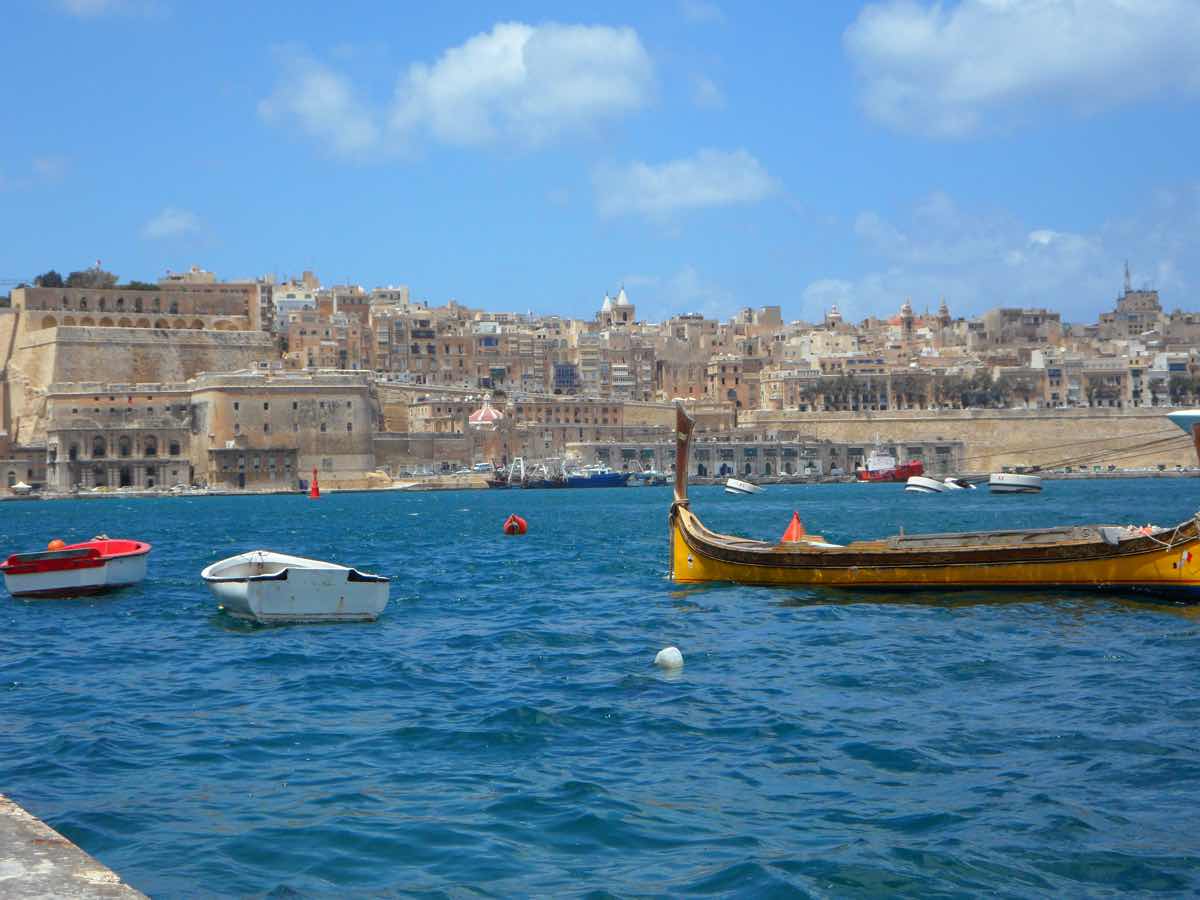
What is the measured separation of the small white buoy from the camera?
1273cm

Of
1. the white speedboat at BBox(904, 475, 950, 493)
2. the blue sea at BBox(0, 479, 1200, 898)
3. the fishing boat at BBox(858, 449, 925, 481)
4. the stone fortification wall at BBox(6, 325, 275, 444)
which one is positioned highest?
the stone fortification wall at BBox(6, 325, 275, 444)

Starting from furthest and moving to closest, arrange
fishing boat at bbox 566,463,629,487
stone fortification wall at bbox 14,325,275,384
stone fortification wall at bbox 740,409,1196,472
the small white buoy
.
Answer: stone fortification wall at bbox 740,409,1196,472 < fishing boat at bbox 566,463,629,487 < stone fortification wall at bbox 14,325,275,384 < the small white buoy

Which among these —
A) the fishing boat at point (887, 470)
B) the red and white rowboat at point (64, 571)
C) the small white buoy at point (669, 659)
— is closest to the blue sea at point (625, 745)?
the small white buoy at point (669, 659)

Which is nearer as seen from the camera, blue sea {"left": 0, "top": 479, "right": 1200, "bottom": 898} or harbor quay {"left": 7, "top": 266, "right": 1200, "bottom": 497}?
blue sea {"left": 0, "top": 479, "right": 1200, "bottom": 898}

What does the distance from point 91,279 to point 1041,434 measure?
5727cm

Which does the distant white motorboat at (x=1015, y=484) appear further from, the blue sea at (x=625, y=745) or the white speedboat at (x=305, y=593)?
the white speedboat at (x=305, y=593)

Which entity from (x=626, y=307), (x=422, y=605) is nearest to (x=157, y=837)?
(x=422, y=605)

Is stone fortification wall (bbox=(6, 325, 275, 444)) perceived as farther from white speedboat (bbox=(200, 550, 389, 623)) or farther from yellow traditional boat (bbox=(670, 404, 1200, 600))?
white speedboat (bbox=(200, 550, 389, 623))

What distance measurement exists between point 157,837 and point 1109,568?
12.2m

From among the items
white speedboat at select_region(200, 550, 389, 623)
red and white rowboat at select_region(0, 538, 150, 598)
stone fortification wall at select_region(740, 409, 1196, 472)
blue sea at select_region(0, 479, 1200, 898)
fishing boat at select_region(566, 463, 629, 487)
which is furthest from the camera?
stone fortification wall at select_region(740, 409, 1196, 472)

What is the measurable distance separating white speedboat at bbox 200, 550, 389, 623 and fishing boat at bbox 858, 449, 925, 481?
68.4 meters

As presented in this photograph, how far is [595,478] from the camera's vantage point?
80125mm

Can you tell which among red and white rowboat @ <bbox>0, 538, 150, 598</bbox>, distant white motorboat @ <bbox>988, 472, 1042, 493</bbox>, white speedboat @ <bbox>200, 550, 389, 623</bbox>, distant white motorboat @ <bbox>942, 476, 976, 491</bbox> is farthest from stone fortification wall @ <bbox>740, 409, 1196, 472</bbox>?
white speedboat @ <bbox>200, 550, 389, 623</bbox>

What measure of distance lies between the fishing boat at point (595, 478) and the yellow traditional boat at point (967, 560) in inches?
2335
